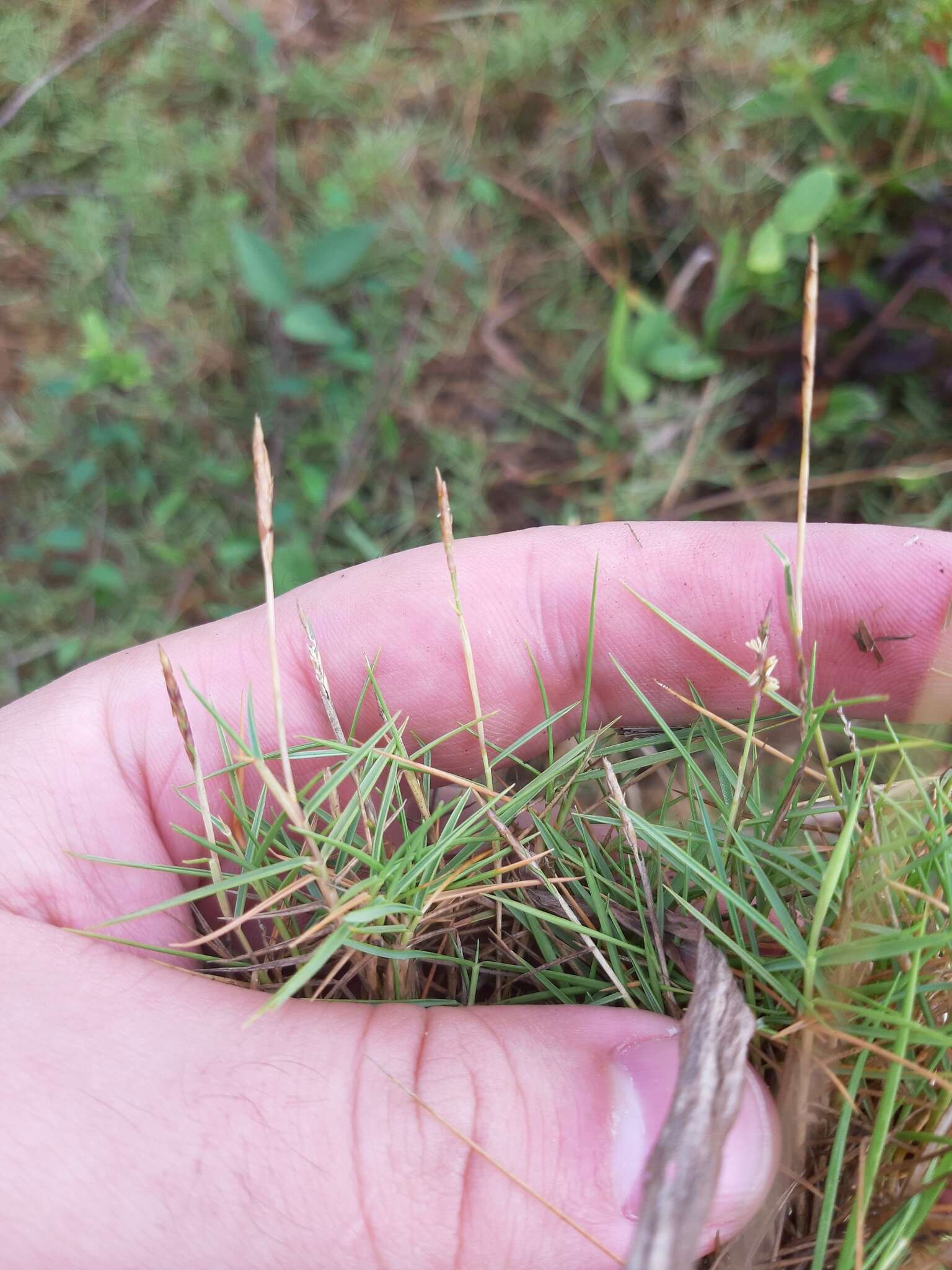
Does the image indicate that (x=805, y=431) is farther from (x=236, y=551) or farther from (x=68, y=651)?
(x=68, y=651)

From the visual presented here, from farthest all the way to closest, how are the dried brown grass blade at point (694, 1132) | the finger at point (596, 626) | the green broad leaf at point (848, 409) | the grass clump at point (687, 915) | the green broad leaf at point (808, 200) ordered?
the green broad leaf at point (848, 409), the green broad leaf at point (808, 200), the finger at point (596, 626), the grass clump at point (687, 915), the dried brown grass blade at point (694, 1132)

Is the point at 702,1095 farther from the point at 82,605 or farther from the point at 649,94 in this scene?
the point at 649,94

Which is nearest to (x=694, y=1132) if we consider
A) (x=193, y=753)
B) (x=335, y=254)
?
(x=193, y=753)

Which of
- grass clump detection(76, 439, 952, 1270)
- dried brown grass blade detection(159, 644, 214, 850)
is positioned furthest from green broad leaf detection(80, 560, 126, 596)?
dried brown grass blade detection(159, 644, 214, 850)

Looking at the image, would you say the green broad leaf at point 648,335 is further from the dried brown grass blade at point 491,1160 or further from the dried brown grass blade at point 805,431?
the dried brown grass blade at point 491,1160

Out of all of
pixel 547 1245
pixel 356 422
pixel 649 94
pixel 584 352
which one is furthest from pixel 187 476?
pixel 547 1245

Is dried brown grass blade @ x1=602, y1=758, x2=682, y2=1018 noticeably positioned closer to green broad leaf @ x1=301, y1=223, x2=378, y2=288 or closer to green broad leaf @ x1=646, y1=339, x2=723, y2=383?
green broad leaf @ x1=646, y1=339, x2=723, y2=383

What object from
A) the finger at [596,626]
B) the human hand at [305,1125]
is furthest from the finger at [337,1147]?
the finger at [596,626]
